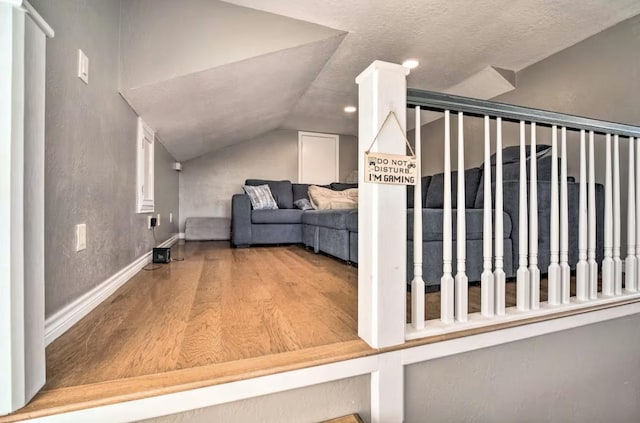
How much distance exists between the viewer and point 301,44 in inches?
80.5

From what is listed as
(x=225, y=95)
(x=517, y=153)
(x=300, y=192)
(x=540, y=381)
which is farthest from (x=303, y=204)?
(x=540, y=381)

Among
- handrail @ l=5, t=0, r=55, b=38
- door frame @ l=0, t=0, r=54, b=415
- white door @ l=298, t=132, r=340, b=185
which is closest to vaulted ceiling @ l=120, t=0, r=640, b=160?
handrail @ l=5, t=0, r=55, b=38

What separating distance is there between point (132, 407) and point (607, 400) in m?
2.01

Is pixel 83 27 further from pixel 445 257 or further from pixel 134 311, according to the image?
pixel 445 257

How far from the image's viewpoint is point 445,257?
40.3 inches

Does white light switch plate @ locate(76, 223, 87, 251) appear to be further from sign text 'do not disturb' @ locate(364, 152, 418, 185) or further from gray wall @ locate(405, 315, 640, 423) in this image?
gray wall @ locate(405, 315, 640, 423)

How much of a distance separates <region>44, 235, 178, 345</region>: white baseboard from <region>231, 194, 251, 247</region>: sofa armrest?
1604mm

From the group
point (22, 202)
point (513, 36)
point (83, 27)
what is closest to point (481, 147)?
point (513, 36)

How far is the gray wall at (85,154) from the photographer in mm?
989

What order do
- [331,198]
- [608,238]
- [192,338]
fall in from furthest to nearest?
1. [331,198]
2. [608,238]
3. [192,338]

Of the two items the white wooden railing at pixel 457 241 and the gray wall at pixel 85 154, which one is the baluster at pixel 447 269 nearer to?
the white wooden railing at pixel 457 241

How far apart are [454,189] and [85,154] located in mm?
2720

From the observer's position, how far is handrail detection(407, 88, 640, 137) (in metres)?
1.02

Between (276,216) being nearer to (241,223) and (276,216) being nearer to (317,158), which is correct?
(241,223)
